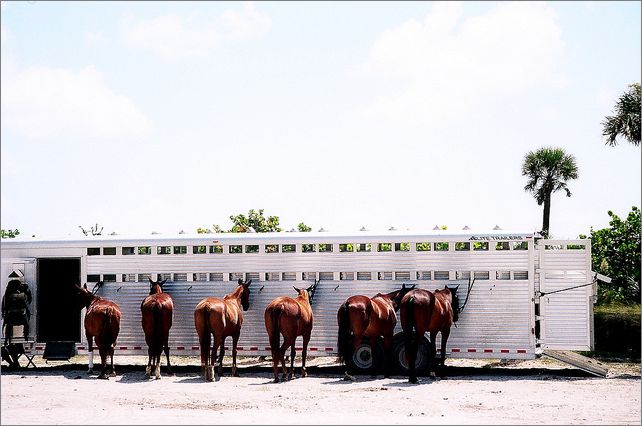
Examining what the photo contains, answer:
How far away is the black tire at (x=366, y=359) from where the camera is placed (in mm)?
19750

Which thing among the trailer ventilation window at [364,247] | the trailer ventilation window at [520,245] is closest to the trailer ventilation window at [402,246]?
the trailer ventilation window at [364,247]

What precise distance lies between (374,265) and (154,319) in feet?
15.7

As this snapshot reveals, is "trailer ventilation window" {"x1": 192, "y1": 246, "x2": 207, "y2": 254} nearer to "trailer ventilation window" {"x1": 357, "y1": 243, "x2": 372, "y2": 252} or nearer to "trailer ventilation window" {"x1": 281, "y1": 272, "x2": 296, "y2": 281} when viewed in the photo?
"trailer ventilation window" {"x1": 281, "y1": 272, "x2": 296, "y2": 281}

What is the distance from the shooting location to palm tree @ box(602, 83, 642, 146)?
2883cm

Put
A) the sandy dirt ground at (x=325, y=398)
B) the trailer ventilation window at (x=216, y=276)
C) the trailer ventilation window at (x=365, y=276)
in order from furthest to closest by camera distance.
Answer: the trailer ventilation window at (x=216, y=276) < the trailer ventilation window at (x=365, y=276) < the sandy dirt ground at (x=325, y=398)

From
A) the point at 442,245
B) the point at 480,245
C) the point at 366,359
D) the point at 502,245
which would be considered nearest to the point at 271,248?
the point at 366,359

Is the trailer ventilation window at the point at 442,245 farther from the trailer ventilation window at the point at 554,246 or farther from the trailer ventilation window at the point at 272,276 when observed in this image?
the trailer ventilation window at the point at 272,276

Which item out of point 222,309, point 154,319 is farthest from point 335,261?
point 154,319

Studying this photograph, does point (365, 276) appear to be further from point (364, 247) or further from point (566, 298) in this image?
point (566, 298)

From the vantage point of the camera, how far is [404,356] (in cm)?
1964

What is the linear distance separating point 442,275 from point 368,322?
2.10m

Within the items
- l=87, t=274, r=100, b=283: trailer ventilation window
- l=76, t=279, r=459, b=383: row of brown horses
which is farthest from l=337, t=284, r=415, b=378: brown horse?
l=87, t=274, r=100, b=283: trailer ventilation window

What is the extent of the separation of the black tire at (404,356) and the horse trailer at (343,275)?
42 millimetres

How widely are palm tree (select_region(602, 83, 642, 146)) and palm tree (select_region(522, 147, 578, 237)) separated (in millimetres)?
9525
